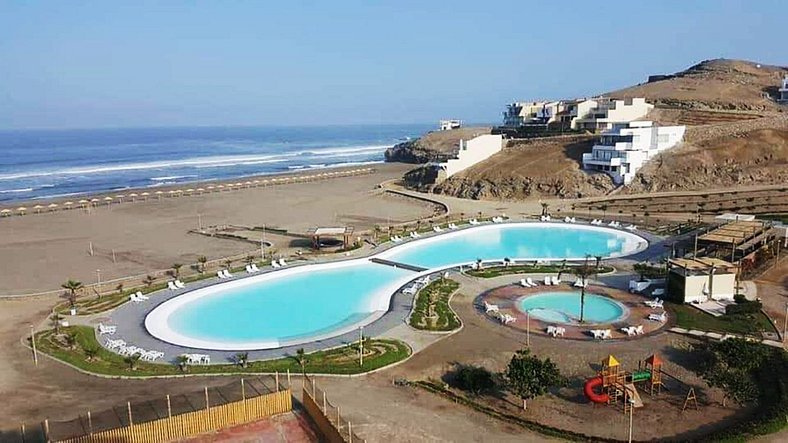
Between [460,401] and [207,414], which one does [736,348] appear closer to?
[460,401]

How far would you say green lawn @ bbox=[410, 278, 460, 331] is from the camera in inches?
964

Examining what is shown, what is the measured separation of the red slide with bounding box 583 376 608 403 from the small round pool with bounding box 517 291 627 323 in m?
6.88

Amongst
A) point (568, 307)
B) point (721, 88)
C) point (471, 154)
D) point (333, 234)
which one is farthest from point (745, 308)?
point (721, 88)

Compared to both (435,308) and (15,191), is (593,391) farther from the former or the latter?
(15,191)

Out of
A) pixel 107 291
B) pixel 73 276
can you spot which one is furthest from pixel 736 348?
pixel 73 276

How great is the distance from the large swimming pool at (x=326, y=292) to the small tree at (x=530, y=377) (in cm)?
905

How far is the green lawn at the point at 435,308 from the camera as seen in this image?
24.5 m

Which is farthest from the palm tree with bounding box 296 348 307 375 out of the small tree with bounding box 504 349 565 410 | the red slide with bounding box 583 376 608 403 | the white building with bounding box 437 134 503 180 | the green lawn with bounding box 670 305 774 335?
the white building with bounding box 437 134 503 180

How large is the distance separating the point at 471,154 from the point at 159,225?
36805 mm

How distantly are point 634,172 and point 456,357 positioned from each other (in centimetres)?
4460

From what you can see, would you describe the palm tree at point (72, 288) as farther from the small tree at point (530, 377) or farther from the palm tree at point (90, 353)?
the small tree at point (530, 377)

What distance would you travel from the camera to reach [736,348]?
1895cm

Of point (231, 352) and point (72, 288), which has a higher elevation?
point (72, 288)

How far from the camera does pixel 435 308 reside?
1049 inches
